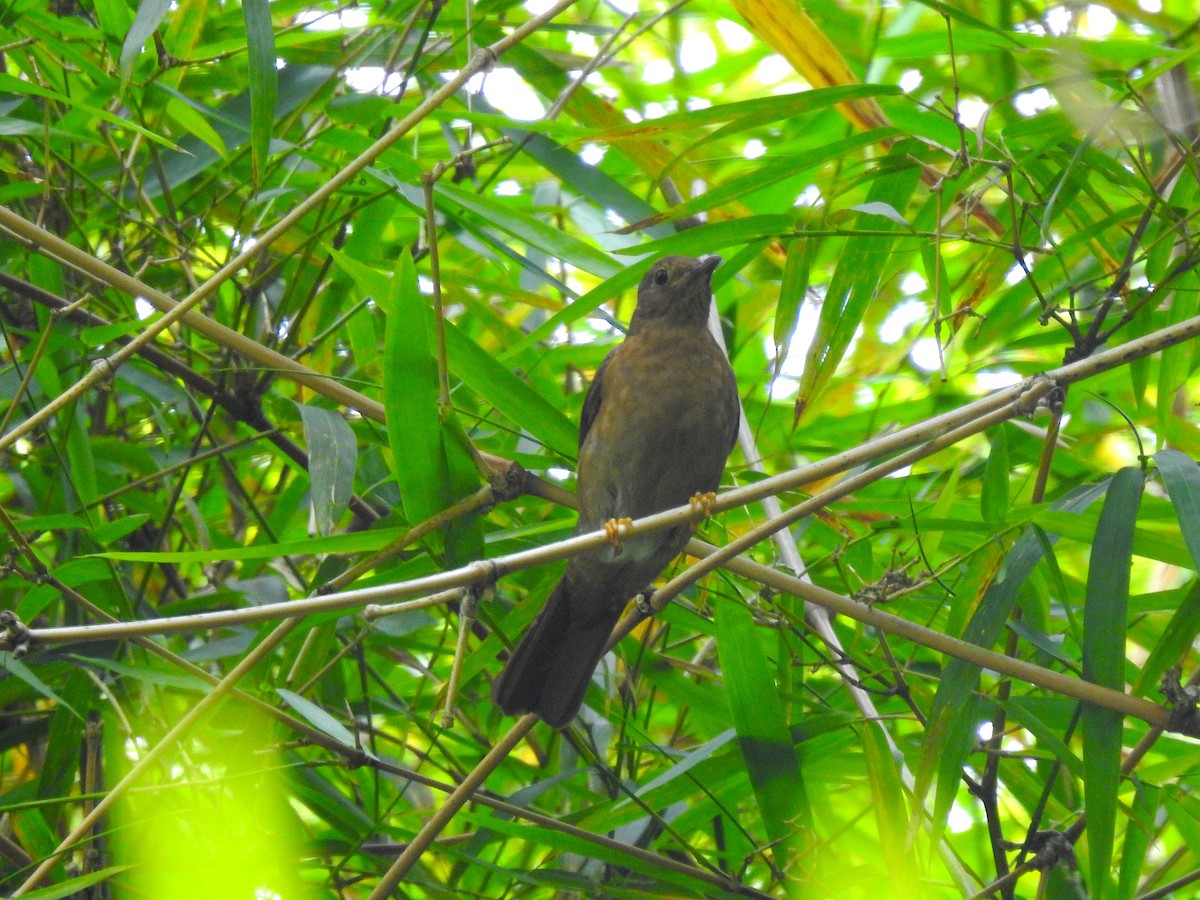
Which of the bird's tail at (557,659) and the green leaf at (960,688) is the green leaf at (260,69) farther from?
the green leaf at (960,688)

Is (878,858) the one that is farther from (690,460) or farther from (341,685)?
(341,685)

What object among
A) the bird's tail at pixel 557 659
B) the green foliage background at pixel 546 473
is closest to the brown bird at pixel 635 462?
the bird's tail at pixel 557 659

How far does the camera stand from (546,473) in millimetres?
3428

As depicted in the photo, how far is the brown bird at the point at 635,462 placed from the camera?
2.70m

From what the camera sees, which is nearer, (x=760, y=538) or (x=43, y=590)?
(x=760, y=538)

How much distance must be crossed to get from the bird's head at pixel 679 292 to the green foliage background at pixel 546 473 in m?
0.15

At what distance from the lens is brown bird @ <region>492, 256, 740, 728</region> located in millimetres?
2695

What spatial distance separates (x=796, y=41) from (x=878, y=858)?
197cm

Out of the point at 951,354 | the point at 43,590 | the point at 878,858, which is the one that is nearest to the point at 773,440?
the point at 951,354

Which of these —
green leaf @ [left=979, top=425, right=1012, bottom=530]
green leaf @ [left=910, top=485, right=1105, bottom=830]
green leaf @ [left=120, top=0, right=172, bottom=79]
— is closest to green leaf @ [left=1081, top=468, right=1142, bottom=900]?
green leaf @ [left=910, top=485, right=1105, bottom=830]

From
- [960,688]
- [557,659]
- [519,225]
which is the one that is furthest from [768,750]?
[519,225]

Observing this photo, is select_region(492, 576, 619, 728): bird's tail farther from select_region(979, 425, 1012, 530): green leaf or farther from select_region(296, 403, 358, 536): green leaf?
select_region(979, 425, 1012, 530): green leaf

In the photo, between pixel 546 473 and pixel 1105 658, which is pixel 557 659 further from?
pixel 1105 658

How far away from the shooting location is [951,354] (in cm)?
333
